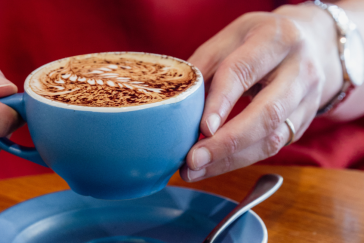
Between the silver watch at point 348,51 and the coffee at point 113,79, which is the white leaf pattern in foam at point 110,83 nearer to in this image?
the coffee at point 113,79

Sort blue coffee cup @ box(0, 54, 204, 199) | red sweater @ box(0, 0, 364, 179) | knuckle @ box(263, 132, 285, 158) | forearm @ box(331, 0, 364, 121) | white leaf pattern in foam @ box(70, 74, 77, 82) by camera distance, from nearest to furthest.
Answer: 1. blue coffee cup @ box(0, 54, 204, 199)
2. white leaf pattern in foam @ box(70, 74, 77, 82)
3. knuckle @ box(263, 132, 285, 158)
4. forearm @ box(331, 0, 364, 121)
5. red sweater @ box(0, 0, 364, 179)

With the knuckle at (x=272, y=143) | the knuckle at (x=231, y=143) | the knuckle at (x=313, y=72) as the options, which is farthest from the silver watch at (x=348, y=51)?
the knuckle at (x=231, y=143)

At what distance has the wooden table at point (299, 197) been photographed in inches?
20.9

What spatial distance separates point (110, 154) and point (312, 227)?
34cm

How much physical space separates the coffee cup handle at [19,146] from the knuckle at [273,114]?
319mm

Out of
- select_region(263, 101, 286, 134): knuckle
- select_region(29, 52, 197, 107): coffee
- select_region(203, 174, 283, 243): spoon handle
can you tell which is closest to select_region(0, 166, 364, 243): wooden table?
select_region(203, 174, 283, 243): spoon handle

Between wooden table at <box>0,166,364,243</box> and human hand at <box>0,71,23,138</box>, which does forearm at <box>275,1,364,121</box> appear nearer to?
wooden table at <box>0,166,364,243</box>

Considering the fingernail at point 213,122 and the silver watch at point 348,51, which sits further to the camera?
the silver watch at point 348,51

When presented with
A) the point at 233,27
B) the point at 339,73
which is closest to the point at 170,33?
the point at 233,27

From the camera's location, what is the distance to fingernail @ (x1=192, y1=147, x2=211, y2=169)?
1.47 ft

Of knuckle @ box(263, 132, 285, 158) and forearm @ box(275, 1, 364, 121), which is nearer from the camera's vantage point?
knuckle @ box(263, 132, 285, 158)

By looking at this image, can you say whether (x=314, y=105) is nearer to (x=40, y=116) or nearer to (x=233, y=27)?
(x=233, y=27)

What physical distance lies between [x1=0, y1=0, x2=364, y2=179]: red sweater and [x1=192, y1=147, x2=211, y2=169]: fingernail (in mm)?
603

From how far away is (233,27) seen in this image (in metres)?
0.69
